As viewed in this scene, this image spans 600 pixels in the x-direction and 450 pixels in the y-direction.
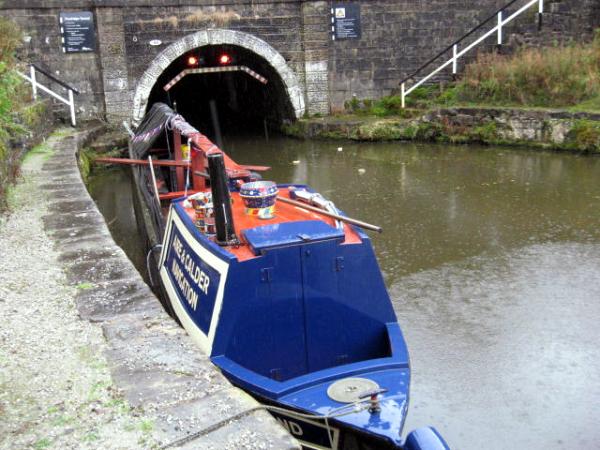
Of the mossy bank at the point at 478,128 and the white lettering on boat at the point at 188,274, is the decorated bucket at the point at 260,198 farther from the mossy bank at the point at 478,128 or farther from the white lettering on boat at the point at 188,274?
the mossy bank at the point at 478,128

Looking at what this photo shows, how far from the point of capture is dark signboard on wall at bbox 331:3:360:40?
15289 mm

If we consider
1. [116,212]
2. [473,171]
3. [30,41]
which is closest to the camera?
[116,212]

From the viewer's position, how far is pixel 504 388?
4.82 meters

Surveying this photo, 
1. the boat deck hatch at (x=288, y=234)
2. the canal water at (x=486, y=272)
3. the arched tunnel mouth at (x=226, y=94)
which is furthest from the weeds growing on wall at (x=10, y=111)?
the boat deck hatch at (x=288, y=234)

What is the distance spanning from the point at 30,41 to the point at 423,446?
12.9 meters

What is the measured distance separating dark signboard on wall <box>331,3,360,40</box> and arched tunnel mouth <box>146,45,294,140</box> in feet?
5.39

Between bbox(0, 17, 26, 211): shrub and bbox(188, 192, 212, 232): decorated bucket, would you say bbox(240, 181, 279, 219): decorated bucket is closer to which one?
bbox(188, 192, 212, 232): decorated bucket

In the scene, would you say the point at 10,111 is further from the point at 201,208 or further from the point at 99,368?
the point at 99,368

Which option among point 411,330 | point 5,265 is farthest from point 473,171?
point 5,265

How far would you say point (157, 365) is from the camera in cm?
363

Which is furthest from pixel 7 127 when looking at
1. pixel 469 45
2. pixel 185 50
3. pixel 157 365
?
pixel 469 45

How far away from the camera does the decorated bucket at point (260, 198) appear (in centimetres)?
475

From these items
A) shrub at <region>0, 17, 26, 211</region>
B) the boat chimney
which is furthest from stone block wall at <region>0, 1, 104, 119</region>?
the boat chimney

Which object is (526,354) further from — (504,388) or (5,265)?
(5,265)
